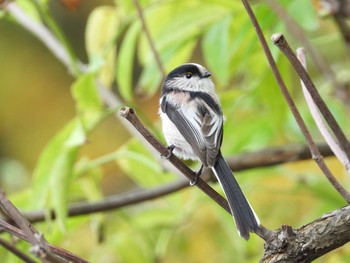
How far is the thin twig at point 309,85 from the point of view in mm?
1008

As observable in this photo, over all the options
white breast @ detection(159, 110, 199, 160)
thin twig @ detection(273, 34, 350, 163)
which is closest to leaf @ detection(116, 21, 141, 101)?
white breast @ detection(159, 110, 199, 160)

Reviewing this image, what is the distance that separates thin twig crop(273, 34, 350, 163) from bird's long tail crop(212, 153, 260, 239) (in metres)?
0.19

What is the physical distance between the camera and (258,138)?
1.98 m

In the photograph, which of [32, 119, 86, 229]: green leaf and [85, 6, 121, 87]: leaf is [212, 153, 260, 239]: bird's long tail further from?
[85, 6, 121, 87]: leaf

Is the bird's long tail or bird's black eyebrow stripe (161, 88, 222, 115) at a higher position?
bird's black eyebrow stripe (161, 88, 222, 115)

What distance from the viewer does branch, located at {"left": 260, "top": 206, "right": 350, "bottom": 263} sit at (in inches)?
41.7

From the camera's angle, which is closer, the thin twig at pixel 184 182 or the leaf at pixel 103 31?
the thin twig at pixel 184 182

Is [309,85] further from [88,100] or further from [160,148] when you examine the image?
[88,100]

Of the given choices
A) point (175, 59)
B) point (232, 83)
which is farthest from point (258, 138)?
point (232, 83)

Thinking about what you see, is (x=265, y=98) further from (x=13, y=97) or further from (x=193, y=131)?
(x=13, y=97)

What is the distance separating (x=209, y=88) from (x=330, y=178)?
0.57 metres

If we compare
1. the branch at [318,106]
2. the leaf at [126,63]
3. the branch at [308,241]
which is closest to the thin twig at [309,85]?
the branch at [318,106]

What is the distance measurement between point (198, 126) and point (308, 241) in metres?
0.46

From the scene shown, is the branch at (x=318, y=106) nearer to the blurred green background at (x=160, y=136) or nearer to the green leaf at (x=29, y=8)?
the blurred green background at (x=160, y=136)
